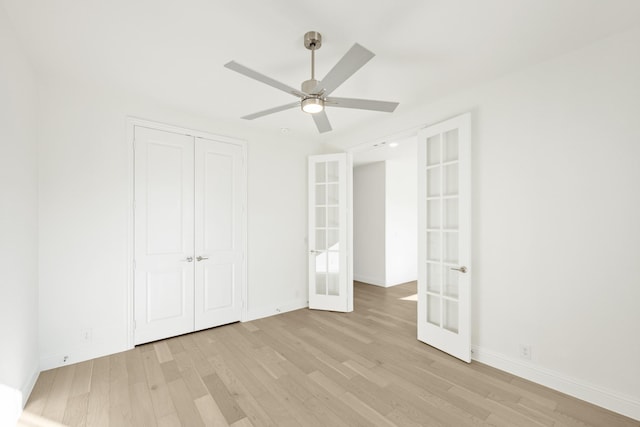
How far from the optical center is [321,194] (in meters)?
4.41

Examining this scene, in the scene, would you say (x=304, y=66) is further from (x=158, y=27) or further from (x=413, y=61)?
(x=158, y=27)

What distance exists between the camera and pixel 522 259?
8.15ft

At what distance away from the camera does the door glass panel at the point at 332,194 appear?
428 cm

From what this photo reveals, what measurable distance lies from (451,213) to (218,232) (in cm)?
284

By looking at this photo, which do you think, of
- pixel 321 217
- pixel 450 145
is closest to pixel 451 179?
pixel 450 145

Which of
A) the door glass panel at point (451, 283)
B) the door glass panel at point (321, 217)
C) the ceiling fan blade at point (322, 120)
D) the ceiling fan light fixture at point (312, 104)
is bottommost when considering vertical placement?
the door glass panel at point (451, 283)

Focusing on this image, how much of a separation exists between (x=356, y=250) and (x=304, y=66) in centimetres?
467

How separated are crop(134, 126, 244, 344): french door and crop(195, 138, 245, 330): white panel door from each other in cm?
1

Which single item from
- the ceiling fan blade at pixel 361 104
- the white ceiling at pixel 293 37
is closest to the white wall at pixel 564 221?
the white ceiling at pixel 293 37

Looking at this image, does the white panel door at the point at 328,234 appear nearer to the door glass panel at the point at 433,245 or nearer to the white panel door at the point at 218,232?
the white panel door at the point at 218,232

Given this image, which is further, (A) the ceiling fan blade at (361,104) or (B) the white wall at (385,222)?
(B) the white wall at (385,222)

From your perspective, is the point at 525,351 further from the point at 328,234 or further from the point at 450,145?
the point at 328,234

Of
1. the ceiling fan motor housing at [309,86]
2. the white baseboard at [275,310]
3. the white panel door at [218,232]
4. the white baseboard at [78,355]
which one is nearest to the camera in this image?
the ceiling fan motor housing at [309,86]

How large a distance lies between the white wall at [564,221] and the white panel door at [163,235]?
3.24 metres
